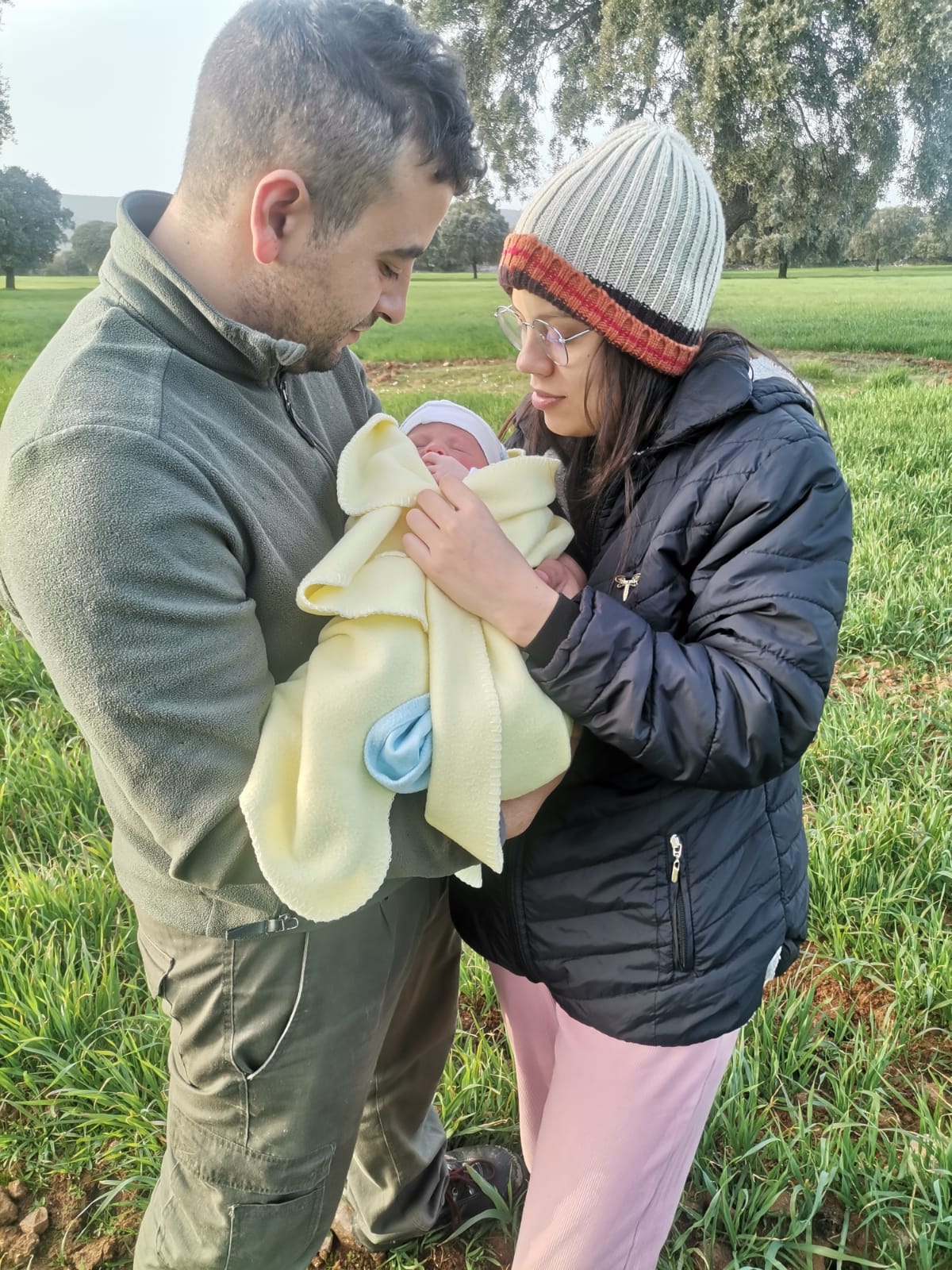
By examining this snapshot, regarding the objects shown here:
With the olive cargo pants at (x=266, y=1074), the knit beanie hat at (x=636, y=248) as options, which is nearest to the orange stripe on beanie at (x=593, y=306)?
the knit beanie hat at (x=636, y=248)

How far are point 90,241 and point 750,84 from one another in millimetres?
11473

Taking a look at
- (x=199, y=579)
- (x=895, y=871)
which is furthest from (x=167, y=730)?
(x=895, y=871)

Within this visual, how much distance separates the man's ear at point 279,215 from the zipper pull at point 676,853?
0.94 m

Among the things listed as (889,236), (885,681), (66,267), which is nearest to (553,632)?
(885,681)

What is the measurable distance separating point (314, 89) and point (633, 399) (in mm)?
606

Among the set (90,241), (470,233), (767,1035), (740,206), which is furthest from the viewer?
(740,206)

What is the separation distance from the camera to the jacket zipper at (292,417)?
3.98 ft

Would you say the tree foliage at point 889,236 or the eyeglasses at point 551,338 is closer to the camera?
the eyeglasses at point 551,338

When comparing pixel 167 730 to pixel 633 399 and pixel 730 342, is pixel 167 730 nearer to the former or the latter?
pixel 633 399

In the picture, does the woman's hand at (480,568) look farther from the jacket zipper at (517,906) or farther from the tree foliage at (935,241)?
the tree foliage at (935,241)

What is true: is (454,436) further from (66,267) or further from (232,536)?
(66,267)

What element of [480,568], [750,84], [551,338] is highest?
[750,84]

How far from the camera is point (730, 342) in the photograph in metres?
1.35

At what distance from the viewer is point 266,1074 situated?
1.18 m
